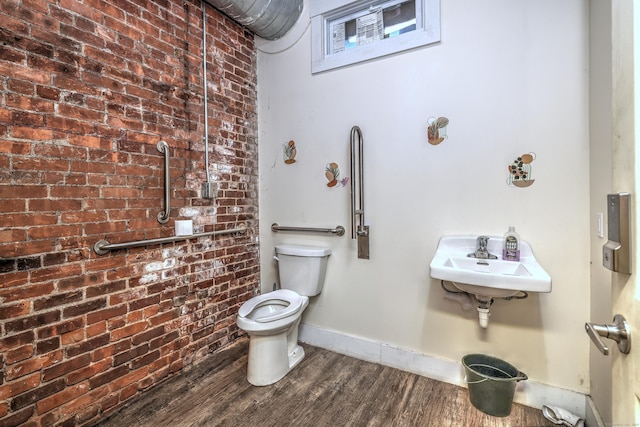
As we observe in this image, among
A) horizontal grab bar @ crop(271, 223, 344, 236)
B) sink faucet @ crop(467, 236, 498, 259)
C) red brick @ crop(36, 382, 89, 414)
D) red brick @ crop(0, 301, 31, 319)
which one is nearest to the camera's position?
red brick @ crop(0, 301, 31, 319)

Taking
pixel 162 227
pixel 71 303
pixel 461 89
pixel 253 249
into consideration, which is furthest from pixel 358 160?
pixel 71 303

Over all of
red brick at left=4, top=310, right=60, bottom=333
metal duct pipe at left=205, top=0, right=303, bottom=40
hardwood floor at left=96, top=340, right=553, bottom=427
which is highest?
metal duct pipe at left=205, top=0, right=303, bottom=40

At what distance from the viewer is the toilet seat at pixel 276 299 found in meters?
1.84

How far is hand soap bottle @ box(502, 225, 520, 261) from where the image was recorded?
161cm

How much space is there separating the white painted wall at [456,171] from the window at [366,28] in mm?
71

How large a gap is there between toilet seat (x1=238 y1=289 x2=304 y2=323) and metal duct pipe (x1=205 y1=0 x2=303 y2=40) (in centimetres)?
203

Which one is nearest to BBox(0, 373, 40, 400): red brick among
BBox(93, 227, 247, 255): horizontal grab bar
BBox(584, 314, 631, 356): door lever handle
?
BBox(93, 227, 247, 255): horizontal grab bar

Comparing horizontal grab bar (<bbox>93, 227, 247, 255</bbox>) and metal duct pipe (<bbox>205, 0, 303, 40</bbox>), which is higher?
metal duct pipe (<bbox>205, 0, 303, 40</bbox>)

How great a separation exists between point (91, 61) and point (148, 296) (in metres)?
1.31

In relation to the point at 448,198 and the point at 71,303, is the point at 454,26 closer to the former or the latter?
the point at 448,198

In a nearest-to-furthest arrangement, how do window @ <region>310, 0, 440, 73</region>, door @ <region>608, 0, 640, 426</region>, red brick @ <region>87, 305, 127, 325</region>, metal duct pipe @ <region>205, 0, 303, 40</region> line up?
door @ <region>608, 0, 640, 426</region> → red brick @ <region>87, 305, 127, 325</region> → window @ <region>310, 0, 440, 73</region> → metal duct pipe @ <region>205, 0, 303, 40</region>

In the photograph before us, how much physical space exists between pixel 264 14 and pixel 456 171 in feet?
5.87

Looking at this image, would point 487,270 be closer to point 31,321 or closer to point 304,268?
point 304,268

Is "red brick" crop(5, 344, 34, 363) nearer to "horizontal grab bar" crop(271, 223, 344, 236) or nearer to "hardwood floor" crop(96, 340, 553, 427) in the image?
"hardwood floor" crop(96, 340, 553, 427)
